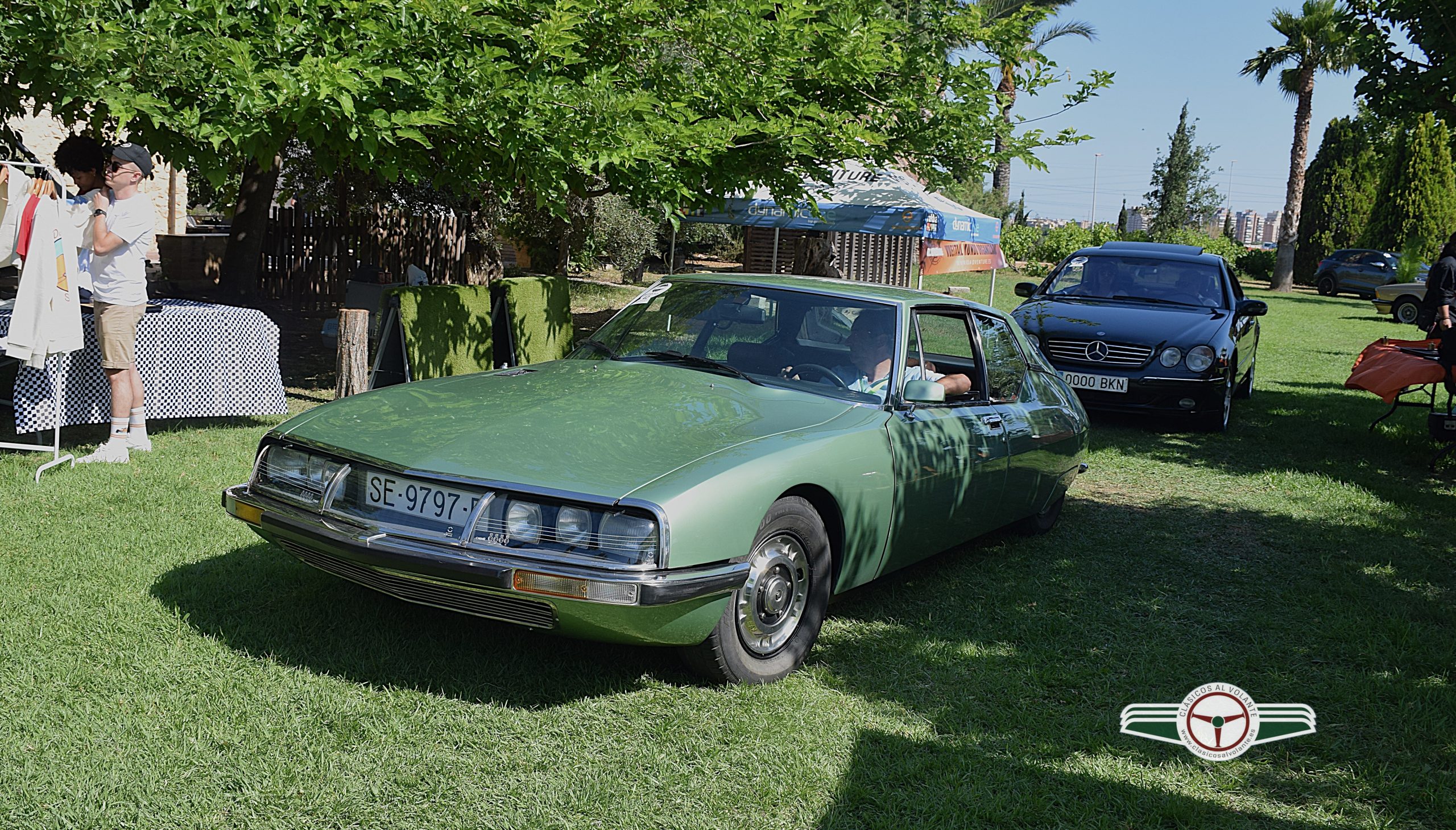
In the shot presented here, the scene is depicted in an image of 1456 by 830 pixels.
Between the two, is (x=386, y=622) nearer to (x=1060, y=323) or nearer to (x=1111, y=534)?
(x=1111, y=534)

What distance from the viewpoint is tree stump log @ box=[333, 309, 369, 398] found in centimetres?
879

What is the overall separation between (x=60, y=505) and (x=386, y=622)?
8.09ft

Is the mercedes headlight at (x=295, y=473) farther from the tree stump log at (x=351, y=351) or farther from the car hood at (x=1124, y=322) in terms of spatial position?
the car hood at (x=1124, y=322)

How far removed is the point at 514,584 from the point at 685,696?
85 cm

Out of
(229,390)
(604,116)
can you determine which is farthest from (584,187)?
(229,390)

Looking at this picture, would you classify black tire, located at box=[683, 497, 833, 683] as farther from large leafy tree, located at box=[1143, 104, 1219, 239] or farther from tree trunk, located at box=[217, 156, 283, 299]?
large leafy tree, located at box=[1143, 104, 1219, 239]

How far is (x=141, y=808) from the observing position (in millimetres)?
3098

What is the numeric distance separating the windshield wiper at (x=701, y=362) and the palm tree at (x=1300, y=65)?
41.1 metres

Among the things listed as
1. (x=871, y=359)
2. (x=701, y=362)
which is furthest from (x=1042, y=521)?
(x=701, y=362)

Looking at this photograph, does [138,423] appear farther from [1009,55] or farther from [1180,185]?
[1180,185]

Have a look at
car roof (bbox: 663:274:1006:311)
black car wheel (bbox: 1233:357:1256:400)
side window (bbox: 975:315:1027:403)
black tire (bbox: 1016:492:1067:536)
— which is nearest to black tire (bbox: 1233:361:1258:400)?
black car wheel (bbox: 1233:357:1256:400)

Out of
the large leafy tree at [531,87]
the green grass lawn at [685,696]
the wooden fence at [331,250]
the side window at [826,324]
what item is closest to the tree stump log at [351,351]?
the large leafy tree at [531,87]

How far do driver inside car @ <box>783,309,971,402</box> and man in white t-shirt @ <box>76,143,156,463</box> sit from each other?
4.26m

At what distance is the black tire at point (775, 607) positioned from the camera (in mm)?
4039
